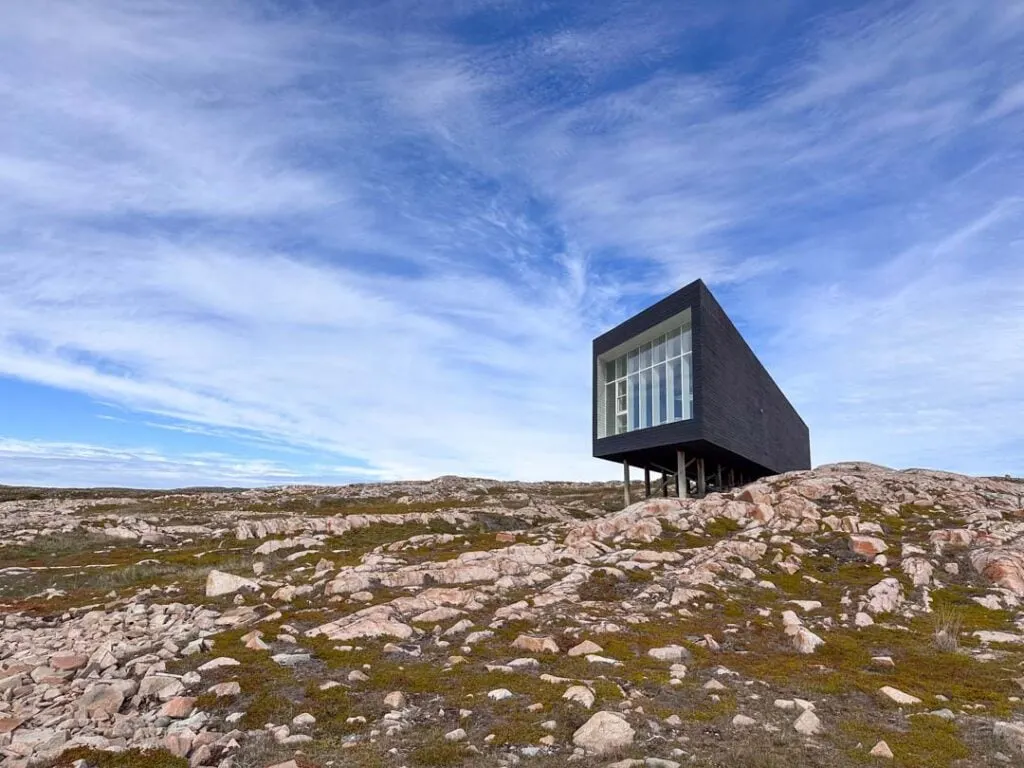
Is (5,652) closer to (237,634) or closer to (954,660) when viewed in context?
(237,634)

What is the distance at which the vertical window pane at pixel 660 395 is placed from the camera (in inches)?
1720

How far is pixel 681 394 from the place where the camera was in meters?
41.9

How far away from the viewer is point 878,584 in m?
20.2

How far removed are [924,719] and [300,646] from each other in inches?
475

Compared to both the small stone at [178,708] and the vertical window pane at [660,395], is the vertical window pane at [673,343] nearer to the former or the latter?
the vertical window pane at [660,395]

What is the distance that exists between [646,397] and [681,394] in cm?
432

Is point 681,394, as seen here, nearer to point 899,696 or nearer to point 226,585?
point 226,585

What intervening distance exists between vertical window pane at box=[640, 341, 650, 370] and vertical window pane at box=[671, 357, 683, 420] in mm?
3346

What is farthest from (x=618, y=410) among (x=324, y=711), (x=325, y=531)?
(x=324, y=711)

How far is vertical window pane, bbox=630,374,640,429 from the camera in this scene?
46.9 metres

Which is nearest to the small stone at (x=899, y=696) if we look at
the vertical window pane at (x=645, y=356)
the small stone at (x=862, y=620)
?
the small stone at (x=862, y=620)

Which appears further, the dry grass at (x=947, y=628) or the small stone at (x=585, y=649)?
the dry grass at (x=947, y=628)

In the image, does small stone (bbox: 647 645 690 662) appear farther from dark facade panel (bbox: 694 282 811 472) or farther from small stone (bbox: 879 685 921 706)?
dark facade panel (bbox: 694 282 811 472)

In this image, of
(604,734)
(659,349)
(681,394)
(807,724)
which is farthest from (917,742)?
(659,349)
